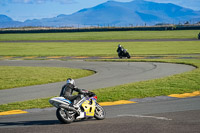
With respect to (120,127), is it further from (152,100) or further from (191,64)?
(191,64)

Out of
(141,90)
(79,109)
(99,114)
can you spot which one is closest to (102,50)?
(141,90)

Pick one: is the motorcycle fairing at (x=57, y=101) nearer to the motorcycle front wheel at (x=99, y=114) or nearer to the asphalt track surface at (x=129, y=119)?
the asphalt track surface at (x=129, y=119)

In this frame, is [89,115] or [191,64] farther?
[191,64]

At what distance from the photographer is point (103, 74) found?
28.0 m

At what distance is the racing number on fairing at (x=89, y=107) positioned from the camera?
41.1 ft

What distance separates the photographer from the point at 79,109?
12414 millimetres

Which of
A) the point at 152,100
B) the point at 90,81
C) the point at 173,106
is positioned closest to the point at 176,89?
the point at 152,100

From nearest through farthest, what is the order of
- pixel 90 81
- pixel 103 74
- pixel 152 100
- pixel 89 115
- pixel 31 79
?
pixel 89 115, pixel 152 100, pixel 90 81, pixel 31 79, pixel 103 74

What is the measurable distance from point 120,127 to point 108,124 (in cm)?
60

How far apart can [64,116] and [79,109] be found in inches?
22.4

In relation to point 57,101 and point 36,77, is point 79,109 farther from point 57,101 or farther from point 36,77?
point 36,77

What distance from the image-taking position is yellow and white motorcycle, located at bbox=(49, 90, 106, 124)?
12016mm

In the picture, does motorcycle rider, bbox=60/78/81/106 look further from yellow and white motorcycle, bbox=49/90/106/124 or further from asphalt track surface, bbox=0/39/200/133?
asphalt track surface, bbox=0/39/200/133

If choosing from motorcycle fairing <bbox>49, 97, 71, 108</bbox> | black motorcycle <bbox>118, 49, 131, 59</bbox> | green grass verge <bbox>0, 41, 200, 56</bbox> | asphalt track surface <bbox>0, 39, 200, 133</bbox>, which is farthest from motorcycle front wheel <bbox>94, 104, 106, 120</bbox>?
green grass verge <bbox>0, 41, 200, 56</bbox>
